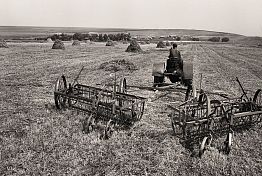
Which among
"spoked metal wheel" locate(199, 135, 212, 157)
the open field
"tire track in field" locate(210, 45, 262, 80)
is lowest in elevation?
"tire track in field" locate(210, 45, 262, 80)

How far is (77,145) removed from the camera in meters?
7.07

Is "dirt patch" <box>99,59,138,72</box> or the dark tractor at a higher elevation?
the dark tractor

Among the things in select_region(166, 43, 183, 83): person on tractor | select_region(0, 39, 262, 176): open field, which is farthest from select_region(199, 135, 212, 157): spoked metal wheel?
select_region(166, 43, 183, 83): person on tractor

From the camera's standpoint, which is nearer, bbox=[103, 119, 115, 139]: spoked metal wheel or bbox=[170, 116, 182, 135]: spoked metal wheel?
bbox=[170, 116, 182, 135]: spoked metal wheel

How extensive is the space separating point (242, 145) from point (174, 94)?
235 inches

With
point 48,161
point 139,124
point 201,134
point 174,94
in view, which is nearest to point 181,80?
point 174,94

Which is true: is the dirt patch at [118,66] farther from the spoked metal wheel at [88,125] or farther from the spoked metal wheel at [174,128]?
the spoked metal wheel at [88,125]

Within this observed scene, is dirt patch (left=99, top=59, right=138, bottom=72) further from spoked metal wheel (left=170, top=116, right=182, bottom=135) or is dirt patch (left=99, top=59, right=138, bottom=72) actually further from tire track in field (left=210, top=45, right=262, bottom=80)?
spoked metal wheel (left=170, top=116, right=182, bottom=135)

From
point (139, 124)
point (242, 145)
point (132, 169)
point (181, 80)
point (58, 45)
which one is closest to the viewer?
point (132, 169)

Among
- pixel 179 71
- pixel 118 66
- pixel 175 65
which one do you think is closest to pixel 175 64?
pixel 175 65

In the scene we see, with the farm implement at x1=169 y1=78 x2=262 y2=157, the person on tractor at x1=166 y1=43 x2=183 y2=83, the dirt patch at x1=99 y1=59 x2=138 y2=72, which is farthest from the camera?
the dirt patch at x1=99 y1=59 x2=138 y2=72

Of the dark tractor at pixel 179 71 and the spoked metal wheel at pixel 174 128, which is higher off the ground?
the dark tractor at pixel 179 71

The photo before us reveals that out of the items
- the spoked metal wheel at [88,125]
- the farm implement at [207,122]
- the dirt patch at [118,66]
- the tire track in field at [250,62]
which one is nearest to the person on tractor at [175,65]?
the farm implement at [207,122]

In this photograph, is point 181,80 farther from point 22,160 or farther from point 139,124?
point 22,160
